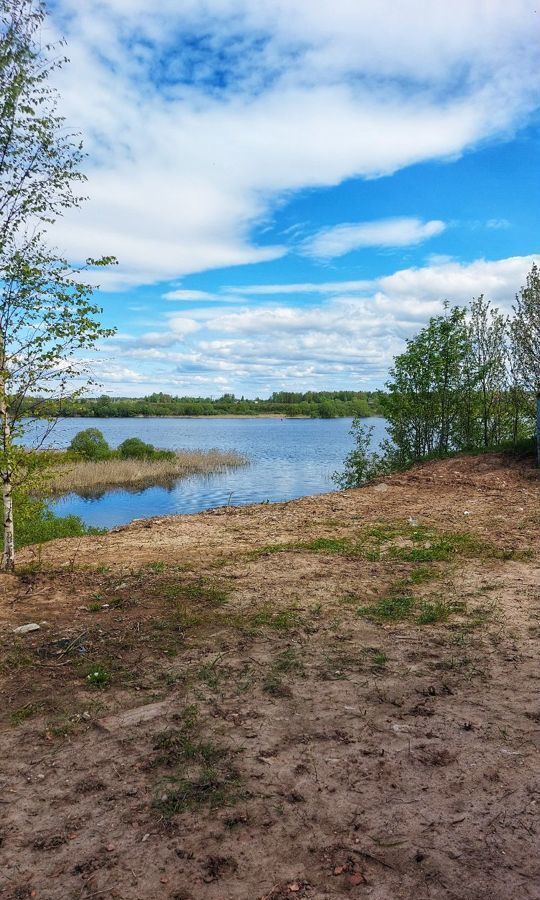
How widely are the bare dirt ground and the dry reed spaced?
26.9 meters

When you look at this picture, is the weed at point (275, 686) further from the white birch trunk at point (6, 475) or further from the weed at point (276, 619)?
the white birch trunk at point (6, 475)

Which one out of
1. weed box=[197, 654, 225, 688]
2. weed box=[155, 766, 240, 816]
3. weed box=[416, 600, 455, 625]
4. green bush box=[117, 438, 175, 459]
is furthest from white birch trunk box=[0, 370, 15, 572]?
green bush box=[117, 438, 175, 459]

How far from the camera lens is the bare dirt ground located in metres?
2.36

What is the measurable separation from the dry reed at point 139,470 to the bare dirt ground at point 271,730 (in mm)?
26941

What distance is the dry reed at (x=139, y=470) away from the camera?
33062mm

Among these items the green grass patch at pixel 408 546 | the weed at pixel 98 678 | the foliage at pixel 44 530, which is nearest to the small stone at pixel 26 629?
the weed at pixel 98 678

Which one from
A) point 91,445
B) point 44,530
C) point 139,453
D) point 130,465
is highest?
point 91,445

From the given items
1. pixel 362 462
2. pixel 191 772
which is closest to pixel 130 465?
pixel 362 462

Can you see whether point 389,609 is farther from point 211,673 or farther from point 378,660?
point 211,673

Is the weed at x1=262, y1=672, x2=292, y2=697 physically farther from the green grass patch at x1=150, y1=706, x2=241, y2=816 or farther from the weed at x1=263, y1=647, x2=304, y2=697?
the green grass patch at x1=150, y1=706, x2=241, y2=816

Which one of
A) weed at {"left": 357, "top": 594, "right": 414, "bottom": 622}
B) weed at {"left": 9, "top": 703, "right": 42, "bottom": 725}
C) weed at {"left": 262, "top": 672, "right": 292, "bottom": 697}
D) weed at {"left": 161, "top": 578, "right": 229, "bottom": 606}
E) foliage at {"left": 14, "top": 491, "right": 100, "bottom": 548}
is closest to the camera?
weed at {"left": 9, "top": 703, "right": 42, "bottom": 725}

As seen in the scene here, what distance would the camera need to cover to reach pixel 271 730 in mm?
3303

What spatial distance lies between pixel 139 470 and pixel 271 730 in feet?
111

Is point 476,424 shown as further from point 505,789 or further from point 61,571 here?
point 505,789
